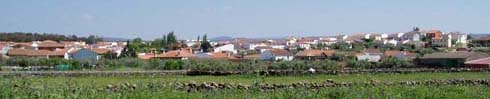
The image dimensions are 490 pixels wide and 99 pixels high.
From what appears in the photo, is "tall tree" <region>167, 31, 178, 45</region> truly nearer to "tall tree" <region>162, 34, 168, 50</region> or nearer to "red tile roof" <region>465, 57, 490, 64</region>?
"tall tree" <region>162, 34, 168, 50</region>

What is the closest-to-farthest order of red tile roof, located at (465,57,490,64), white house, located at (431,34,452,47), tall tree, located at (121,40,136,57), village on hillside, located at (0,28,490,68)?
1. red tile roof, located at (465,57,490,64)
2. village on hillside, located at (0,28,490,68)
3. tall tree, located at (121,40,136,57)
4. white house, located at (431,34,452,47)

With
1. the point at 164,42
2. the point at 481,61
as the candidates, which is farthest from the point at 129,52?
the point at 481,61

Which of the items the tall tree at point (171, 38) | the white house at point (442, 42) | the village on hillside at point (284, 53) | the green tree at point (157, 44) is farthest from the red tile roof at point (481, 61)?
the tall tree at point (171, 38)

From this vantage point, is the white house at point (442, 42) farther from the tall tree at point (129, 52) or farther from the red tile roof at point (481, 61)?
the red tile roof at point (481, 61)

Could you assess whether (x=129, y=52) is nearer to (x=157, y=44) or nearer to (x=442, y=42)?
(x=157, y=44)

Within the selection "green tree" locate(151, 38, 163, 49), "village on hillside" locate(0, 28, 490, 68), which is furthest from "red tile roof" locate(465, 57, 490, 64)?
"green tree" locate(151, 38, 163, 49)

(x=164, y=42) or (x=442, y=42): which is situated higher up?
(x=164, y=42)

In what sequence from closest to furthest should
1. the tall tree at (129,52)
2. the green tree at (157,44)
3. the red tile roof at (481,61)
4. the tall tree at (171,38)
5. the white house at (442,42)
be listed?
1. the red tile roof at (481,61)
2. the tall tree at (129,52)
3. the green tree at (157,44)
4. the white house at (442,42)
5. the tall tree at (171,38)

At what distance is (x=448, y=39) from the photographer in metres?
143

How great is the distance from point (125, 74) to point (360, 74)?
13019 mm

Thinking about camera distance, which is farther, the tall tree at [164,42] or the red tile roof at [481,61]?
the tall tree at [164,42]

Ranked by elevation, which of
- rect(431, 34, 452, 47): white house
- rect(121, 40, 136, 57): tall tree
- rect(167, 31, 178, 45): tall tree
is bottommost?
rect(431, 34, 452, 47): white house

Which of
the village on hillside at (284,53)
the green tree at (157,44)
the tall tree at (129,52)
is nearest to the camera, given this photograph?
the village on hillside at (284,53)

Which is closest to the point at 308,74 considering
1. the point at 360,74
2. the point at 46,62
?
the point at 360,74
